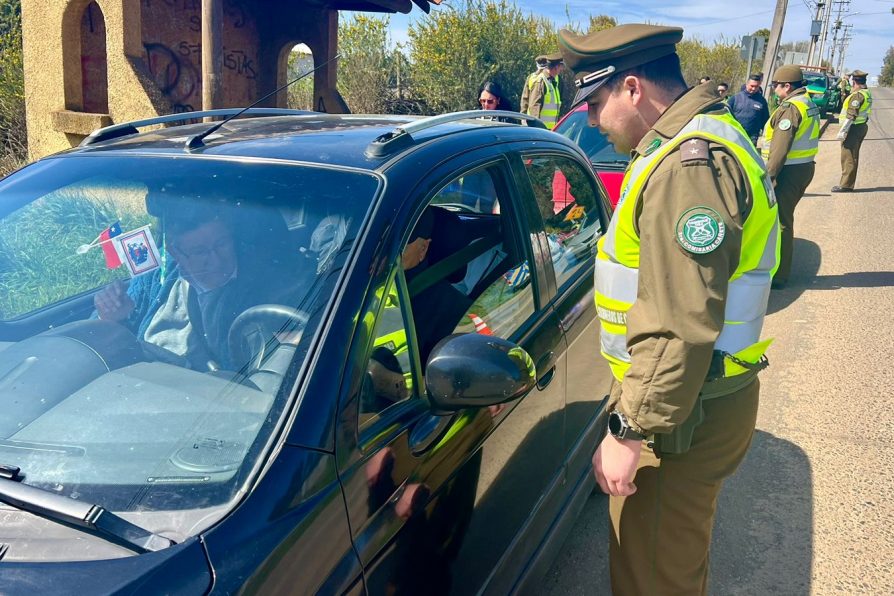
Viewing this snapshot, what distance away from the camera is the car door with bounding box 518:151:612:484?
8.71ft

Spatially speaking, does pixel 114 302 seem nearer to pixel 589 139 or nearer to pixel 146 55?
pixel 589 139

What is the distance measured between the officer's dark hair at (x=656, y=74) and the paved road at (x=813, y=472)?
1.93 meters

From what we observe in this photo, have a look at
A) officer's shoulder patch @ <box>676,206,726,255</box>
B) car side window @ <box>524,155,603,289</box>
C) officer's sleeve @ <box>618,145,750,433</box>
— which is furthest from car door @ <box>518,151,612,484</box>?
officer's shoulder patch @ <box>676,206,726,255</box>

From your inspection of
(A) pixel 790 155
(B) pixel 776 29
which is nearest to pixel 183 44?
(A) pixel 790 155

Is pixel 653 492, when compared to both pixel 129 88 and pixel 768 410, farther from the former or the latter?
pixel 129 88

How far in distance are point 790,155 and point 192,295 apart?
21.1 ft

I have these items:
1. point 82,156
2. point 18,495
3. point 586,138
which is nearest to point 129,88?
point 586,138

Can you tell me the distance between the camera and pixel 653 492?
81.6 inches

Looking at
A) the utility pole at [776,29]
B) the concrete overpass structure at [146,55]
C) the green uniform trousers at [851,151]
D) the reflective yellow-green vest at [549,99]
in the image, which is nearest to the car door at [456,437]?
the concrete overpass structure at [146,55]

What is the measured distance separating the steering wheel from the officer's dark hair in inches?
46.7

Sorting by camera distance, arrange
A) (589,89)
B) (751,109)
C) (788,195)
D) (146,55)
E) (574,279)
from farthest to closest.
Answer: (751,109) < (146,55) < (788,195) < (574,279) < (589,89)

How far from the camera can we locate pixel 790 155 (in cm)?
673

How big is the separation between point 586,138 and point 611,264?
5.03 m

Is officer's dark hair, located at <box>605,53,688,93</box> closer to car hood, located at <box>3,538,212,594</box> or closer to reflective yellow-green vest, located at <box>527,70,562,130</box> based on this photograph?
car hood, located at <box>3,538,212,594</box>
